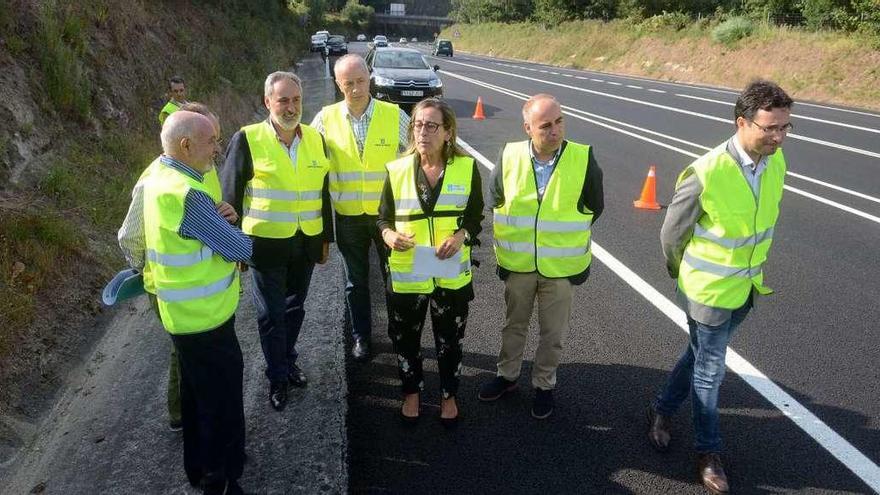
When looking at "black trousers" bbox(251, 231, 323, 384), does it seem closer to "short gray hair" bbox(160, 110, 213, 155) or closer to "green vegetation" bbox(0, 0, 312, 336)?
"short gray hair" bbox(160, 110, 213, 155)

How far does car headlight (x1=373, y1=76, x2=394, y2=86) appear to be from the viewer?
1579cm

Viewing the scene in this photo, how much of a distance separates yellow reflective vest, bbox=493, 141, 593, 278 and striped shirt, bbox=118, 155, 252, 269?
5.06ft

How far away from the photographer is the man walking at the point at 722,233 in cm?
293

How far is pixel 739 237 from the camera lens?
3064 mm

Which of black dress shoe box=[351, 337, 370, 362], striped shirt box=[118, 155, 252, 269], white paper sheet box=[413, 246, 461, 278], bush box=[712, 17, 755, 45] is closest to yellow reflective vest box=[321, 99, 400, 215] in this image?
white paper sheet box=[413, 246, 461, 278]

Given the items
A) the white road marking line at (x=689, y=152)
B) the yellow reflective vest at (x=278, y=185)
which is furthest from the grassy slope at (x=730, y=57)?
the yellow reflective vest at (x=278, y=185)

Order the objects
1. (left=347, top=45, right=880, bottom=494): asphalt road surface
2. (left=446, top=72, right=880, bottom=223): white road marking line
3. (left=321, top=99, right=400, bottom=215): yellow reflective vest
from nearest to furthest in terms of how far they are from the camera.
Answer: (left=347, top=45, right=880, bottom=494): asphalt road surface, (left=321, top=99, right=400, bottom=215): yellow reflective vest, (left=446, top=72, right=880, bottom=223): white road marking line

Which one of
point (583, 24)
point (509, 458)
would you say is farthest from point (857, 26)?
point (509, 458)

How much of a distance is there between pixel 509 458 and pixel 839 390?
2284 millimetres

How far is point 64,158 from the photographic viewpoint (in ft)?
21.0

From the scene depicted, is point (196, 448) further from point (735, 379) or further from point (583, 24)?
point (583, 24)

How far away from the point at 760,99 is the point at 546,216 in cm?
123

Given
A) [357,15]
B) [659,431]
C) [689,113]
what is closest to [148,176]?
[659,431]

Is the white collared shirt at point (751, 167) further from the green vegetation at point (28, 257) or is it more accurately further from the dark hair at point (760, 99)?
the green vegetation at point (28, 257)
